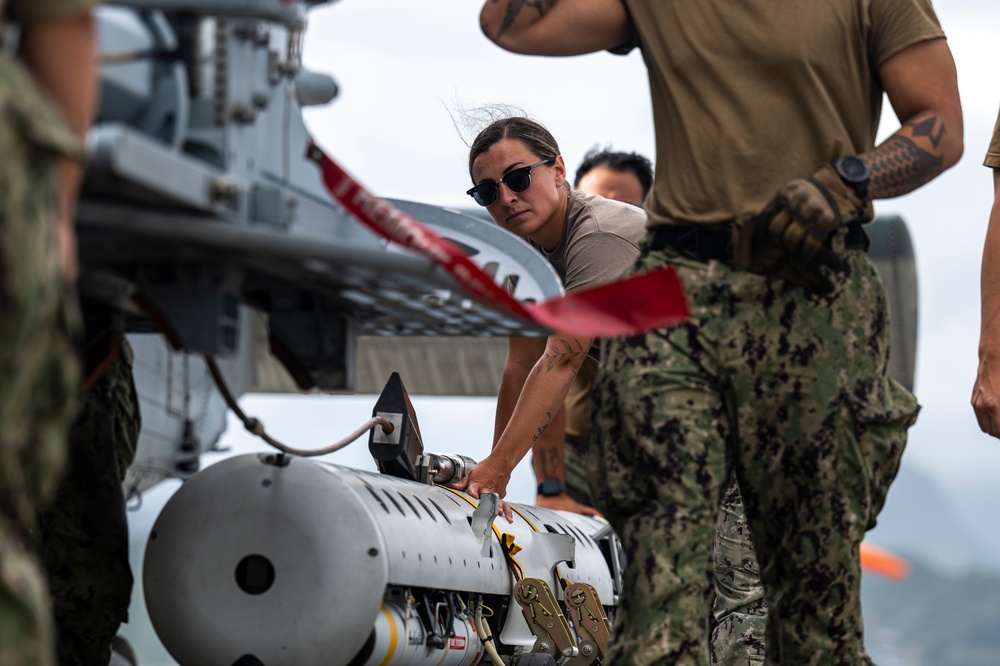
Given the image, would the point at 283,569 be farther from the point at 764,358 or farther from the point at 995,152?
the point at 995,152

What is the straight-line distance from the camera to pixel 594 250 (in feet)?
16.2

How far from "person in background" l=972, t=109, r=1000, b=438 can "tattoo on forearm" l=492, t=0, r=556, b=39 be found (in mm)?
1624

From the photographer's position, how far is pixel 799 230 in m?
3.15

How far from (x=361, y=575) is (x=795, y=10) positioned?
1.78m

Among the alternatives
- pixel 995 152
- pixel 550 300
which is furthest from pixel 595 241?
pixel 550 300

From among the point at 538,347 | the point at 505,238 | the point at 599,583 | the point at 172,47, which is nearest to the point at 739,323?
the point at 505,238

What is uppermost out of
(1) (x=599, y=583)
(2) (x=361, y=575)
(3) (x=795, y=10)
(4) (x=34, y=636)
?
(3) (x=795, y=10)

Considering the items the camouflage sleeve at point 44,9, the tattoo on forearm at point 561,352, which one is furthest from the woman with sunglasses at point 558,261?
the camouflage sleeve at point 44,9

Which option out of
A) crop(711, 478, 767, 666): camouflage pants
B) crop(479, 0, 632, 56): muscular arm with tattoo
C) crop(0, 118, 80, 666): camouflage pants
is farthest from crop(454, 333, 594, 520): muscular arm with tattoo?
crop(0, 118, 80, 666): camouflage pants

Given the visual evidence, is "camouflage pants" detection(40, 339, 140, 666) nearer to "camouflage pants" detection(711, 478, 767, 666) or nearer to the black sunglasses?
the black sunglasses

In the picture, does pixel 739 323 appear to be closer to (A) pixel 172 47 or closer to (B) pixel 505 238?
(B) pixel 505 238

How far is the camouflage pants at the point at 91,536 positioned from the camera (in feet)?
12.5

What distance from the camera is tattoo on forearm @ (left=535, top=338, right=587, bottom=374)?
16.2 feet

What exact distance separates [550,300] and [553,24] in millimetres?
812
